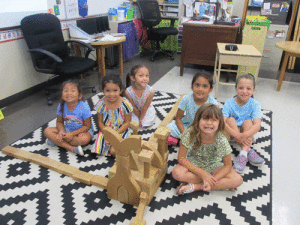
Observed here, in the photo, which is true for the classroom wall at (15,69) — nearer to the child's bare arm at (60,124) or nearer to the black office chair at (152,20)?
the child's bare arm at (60,124)

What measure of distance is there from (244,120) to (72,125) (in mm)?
1408

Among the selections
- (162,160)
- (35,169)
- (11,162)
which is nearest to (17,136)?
(11,162)

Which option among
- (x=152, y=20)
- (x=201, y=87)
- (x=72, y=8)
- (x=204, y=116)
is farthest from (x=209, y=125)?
(x=152, y=20)

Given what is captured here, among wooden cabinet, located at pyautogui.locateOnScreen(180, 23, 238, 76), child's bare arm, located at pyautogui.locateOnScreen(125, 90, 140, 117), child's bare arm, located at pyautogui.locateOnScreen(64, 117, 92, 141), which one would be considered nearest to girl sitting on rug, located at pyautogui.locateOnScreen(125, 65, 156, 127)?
child's bare arm, located at pyautogui.locateOnScreen(125, 90, 140, 117)

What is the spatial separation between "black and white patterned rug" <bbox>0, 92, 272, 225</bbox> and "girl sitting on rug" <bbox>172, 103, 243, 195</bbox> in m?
0.08

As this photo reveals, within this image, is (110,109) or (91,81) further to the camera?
(91,81)

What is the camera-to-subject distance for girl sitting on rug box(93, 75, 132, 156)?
5.98ft

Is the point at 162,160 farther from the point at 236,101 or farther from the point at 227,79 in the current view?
the point at 227,79

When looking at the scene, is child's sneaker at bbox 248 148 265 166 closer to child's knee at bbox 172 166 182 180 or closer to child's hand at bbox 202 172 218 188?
child's hand at bbox 202 172 218 188

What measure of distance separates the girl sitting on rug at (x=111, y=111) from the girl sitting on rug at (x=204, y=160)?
593mm

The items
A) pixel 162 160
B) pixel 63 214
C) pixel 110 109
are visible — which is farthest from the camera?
pixel 110 109

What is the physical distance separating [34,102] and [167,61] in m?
2.62

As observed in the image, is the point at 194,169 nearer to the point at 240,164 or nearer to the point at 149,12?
the point at 240,164

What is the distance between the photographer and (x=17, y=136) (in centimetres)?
216
